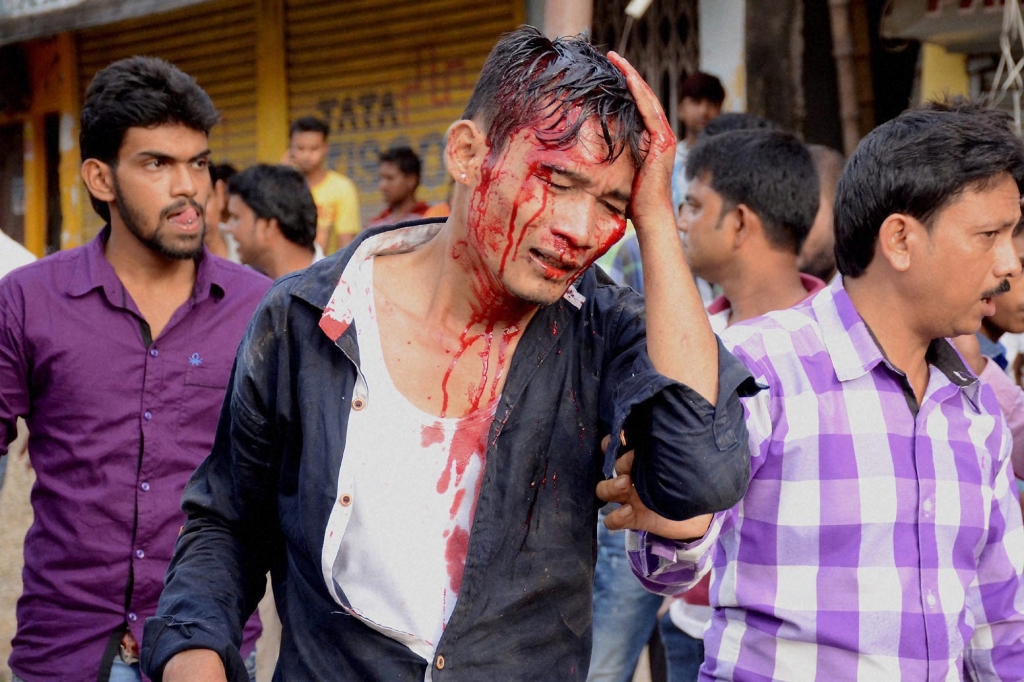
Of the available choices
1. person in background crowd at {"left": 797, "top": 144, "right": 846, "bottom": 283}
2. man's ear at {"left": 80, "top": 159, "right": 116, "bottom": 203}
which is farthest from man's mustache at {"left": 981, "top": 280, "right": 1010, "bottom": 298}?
man's ear at {"left": 80, "top": 159, "right": 116, "bottom": 203}

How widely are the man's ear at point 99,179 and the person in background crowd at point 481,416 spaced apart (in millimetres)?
1655

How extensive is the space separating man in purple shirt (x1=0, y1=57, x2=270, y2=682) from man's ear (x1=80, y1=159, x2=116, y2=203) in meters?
0.09

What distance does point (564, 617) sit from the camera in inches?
78.7

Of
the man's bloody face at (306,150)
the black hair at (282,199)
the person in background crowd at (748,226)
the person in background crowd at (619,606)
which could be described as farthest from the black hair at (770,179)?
the man's bloody face at (306,150)

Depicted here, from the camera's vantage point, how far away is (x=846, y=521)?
232 cm

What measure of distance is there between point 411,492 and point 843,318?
1.12 metres

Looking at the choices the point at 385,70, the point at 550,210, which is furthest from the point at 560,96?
the point at 385,70

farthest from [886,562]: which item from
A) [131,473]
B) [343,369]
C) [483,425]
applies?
[131,473]

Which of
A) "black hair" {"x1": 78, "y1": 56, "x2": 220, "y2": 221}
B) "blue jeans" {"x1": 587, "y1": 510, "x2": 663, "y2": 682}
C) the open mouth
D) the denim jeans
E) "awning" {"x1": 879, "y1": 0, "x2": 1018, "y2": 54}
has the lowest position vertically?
"blue jeans" {"x1": 587, "y1": 510, "x2": 663, "y2": 682}

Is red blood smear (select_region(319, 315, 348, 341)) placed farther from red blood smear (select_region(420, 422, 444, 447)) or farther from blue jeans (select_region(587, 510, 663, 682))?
blue jeans (select_region(587, 510, 663, 682))

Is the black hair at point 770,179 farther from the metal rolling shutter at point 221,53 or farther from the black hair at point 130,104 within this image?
the metal rolling shutter at point 221,53

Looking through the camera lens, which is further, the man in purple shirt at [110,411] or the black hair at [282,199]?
the black hair at [282,199]

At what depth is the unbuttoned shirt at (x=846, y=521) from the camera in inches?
90.8

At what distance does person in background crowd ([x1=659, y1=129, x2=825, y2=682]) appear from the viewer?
145 inches
